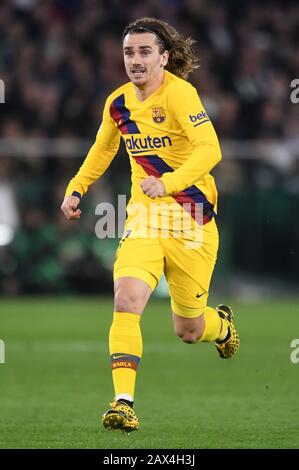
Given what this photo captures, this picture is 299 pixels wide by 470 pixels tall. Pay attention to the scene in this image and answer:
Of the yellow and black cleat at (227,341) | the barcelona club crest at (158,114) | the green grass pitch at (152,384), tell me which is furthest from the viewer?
the yellow and black cleat at (227,341)

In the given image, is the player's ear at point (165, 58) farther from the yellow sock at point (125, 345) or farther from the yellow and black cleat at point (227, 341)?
the yellow and black cleat at point (227, 341)

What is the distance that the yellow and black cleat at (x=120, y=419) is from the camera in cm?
670

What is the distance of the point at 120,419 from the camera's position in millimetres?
6691

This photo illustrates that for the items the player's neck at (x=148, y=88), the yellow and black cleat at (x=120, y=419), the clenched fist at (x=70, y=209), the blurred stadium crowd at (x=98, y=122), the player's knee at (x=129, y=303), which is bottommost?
the yellow and black cleat at (x=120, y=419)

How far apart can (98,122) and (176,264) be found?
9.41 meters

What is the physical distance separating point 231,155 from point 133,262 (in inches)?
383

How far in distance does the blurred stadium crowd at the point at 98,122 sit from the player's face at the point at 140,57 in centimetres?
865

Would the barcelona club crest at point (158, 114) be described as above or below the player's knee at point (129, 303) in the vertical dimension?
above

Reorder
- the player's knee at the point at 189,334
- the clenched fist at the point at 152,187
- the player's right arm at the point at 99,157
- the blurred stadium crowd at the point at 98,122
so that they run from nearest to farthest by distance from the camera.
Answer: the clenched fist at the point at 152,187 → the player's right arm at the point at 99,157 → the player's knee at the point at 189,334 → the blurred stadium crowd at the point at 98,122

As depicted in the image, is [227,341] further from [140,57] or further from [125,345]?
[140,57]

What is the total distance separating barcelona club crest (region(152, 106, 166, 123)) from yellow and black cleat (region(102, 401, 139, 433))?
1733 mm

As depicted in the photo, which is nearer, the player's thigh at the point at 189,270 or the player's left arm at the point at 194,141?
the player's left arm at the point at 194,141

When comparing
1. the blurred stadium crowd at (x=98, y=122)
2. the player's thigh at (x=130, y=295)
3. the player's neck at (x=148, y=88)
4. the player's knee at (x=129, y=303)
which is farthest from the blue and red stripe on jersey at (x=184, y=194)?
the blurred stadium crowd at (x=98, y=122)

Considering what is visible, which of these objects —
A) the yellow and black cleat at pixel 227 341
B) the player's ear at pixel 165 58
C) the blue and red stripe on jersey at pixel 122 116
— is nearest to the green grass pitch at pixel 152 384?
the yellow and black cleat at pixel 227 341
